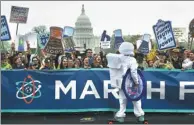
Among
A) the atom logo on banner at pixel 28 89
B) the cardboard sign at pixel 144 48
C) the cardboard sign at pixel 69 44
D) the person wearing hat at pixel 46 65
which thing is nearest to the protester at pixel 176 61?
the cardboard sign at pixel 144 48

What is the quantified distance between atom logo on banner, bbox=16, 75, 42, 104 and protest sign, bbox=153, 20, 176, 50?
3.65 metres

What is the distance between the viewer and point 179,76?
10.8 metres

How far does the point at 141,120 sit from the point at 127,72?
1137 mm

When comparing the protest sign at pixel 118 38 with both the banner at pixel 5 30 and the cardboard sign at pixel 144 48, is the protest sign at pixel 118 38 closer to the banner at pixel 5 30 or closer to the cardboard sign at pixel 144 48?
the cardboard sign at pixel 144 48

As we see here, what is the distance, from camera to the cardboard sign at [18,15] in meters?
15.9

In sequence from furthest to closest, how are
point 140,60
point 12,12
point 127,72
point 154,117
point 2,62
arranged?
1. point 12,12
2. point 140,60
3. point 2,62
4. point 154,117
5. point 127,72

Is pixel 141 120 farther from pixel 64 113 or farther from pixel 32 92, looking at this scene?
pixel 32 92

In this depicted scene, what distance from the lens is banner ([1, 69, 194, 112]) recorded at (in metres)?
10.6

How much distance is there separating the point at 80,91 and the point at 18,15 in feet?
20.8

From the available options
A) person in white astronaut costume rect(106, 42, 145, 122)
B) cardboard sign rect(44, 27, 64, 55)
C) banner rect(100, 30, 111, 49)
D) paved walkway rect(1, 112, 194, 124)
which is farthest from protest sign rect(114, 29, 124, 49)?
person in white astronaut costume rect(106, 42, 145, 122)

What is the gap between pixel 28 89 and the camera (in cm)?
1066

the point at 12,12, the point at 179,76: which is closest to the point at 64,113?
the point at 179,76

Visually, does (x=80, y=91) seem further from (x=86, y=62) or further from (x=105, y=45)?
(x=105, y=45)

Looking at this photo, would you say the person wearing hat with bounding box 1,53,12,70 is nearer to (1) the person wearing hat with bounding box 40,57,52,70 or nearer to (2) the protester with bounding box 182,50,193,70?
(1) the person wearing hat with bounding box 40,57,52,70
